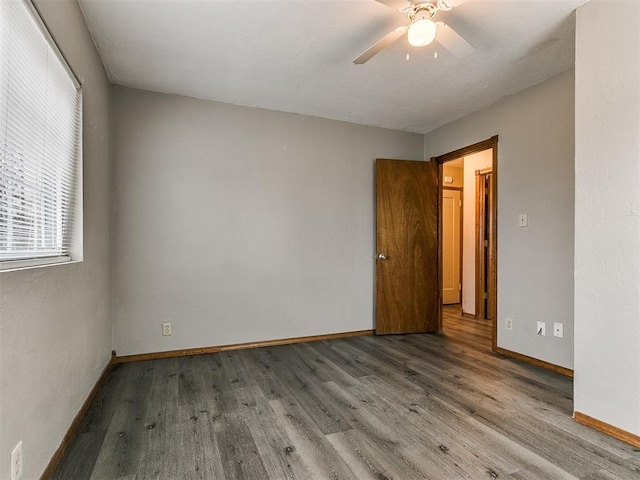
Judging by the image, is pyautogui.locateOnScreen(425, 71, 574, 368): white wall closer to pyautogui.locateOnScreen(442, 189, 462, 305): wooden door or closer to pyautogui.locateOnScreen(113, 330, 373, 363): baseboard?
pyautogui.locateOnScreen(113, 330, 373, 363): baseboard

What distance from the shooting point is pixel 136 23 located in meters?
2.08

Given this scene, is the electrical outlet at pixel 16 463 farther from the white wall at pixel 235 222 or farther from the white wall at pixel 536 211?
the white wall at pixel 536 211

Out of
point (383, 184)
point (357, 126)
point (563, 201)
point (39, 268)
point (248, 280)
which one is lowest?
point (248, 280)

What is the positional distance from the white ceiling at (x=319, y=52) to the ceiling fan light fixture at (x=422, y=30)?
0.30 metres

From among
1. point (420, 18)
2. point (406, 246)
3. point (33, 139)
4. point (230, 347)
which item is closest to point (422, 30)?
point (420, 18)

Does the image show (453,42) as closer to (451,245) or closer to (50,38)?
(50,38)

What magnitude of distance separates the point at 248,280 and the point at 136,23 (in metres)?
2.22

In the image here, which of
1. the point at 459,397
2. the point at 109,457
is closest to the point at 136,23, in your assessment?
the point at 109,457

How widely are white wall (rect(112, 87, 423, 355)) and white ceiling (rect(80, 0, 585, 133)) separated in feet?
1.07

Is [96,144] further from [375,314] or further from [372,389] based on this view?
[375,314]

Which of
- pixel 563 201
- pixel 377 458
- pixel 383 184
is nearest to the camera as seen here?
pixel 377 458

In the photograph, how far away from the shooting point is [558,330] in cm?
271

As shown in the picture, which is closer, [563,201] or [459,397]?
[459,397]

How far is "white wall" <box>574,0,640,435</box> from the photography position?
5.64 feet
